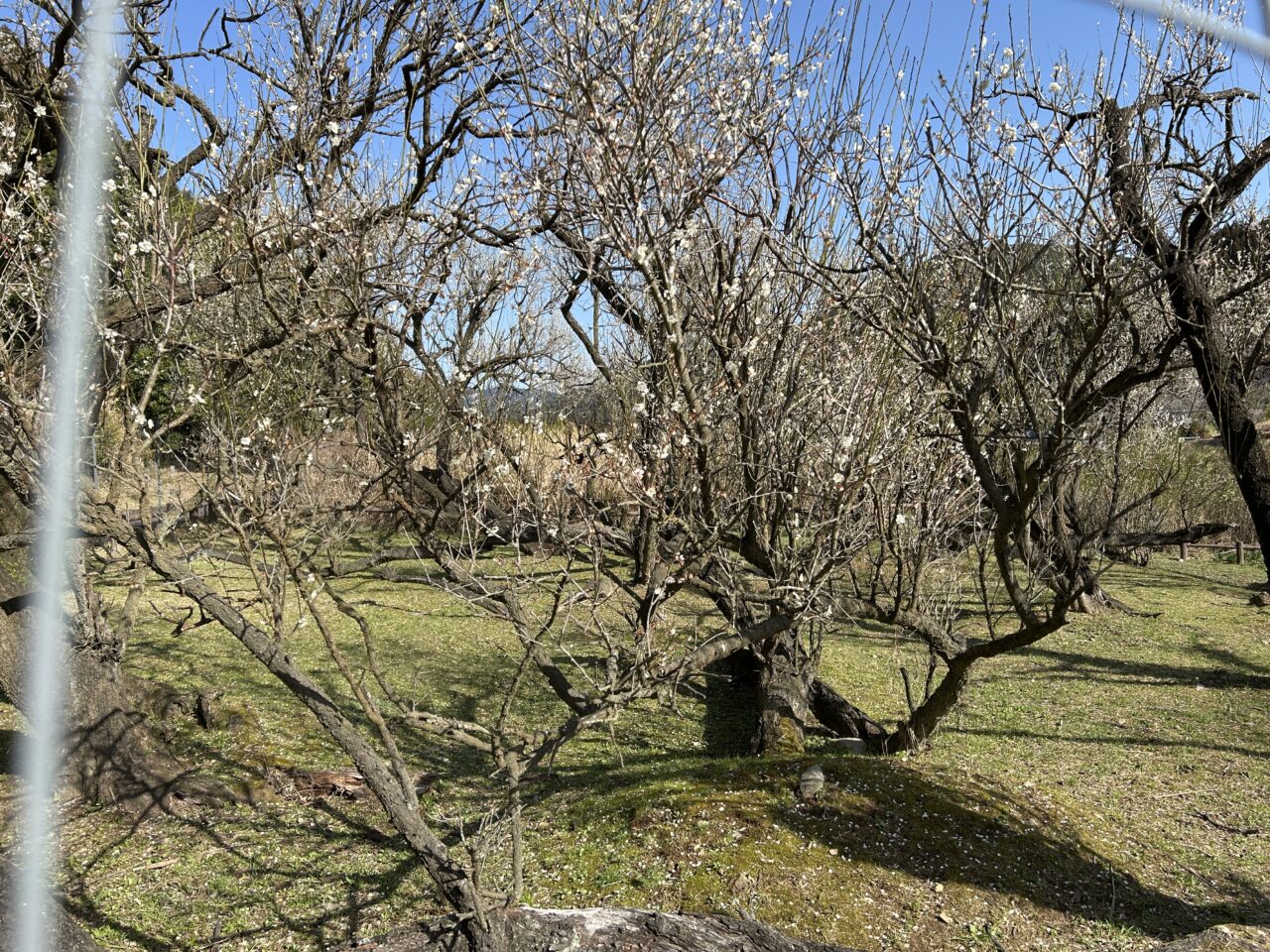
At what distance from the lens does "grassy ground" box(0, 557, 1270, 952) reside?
3.92 metres

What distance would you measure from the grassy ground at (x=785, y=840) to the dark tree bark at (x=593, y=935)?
1.13m

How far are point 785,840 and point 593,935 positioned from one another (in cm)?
198

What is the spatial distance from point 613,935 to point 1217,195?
4873 millimetres

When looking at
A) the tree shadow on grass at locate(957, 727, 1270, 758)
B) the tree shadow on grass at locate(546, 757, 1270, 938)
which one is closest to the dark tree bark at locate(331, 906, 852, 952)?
the tree shadow on grass at locate(546, 757, 1270, 938)

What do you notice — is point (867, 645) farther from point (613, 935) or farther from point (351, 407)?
point (613, 935)

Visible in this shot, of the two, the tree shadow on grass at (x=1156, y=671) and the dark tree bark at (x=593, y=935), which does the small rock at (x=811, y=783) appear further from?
the tree shadow on grass at (x=1156, y=671)

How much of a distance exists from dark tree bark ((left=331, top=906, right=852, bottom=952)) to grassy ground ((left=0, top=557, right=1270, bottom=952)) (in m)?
1.13

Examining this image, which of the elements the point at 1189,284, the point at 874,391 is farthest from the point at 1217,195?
the point at 874,391

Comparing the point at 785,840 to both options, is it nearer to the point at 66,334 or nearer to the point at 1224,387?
the point at 1224,387

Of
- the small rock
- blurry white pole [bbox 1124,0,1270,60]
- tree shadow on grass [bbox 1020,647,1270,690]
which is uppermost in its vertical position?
blurry white pole [bbox 1124,0,1270,60]

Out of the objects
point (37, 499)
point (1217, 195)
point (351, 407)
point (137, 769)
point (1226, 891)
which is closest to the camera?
point (37, 499)

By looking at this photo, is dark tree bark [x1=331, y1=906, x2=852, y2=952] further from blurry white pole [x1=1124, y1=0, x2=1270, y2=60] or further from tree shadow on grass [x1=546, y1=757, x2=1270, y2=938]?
blurry white pole [x1=1124, y1=0, x2=1270, y2=60]

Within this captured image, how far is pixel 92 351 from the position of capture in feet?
16.9

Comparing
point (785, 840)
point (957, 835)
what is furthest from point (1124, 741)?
point (785, 840)
